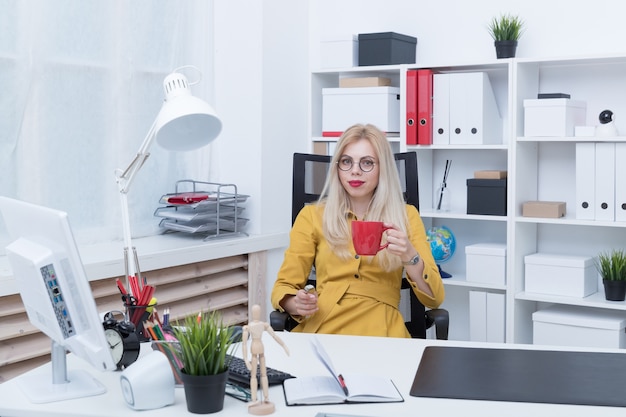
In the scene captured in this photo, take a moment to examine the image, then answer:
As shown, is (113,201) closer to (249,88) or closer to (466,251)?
(249,88)

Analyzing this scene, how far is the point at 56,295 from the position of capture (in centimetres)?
169

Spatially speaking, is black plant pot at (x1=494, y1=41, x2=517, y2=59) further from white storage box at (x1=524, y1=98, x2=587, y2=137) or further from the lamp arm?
the lamp arm

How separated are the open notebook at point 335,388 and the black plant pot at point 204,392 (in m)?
0.16

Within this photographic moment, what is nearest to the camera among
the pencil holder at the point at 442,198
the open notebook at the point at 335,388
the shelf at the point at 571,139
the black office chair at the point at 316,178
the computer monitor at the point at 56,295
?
the computer monitor at the point at 56,295

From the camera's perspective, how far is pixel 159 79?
147 inches

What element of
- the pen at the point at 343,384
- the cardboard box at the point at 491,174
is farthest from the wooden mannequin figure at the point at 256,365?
the cardboard box at the point at 491,174

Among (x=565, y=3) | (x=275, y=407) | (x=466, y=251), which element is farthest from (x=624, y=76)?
(x=275, y=407)

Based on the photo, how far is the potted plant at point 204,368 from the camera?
1.66 metres

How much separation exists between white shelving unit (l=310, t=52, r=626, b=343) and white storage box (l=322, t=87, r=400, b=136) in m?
0.07

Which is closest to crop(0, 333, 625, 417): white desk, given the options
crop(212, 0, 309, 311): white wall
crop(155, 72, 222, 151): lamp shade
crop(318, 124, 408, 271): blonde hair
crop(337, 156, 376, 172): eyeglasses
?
crop(155, 72, 222, 151): lamp shade

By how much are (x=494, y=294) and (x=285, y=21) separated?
1.69 metres

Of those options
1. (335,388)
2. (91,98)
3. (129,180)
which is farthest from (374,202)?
(91,98)

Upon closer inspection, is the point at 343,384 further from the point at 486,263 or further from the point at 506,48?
the point at 506,48

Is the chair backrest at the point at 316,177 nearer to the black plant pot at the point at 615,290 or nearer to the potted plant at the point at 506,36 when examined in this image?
the potted plant at the point at 506,36
